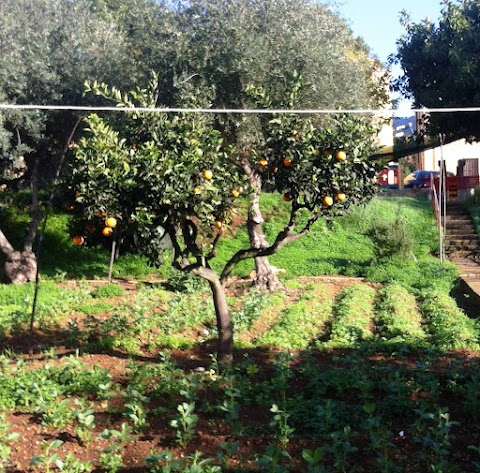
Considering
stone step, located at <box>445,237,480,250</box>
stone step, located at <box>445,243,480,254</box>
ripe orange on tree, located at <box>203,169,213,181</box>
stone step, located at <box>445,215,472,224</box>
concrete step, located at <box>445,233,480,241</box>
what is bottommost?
stone step, located at <box>445,243,480,254</box>

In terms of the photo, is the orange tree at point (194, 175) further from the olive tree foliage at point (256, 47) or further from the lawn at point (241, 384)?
the olive tree foliage at point (256, 47)

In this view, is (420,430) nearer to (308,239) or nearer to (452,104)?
(308,239)

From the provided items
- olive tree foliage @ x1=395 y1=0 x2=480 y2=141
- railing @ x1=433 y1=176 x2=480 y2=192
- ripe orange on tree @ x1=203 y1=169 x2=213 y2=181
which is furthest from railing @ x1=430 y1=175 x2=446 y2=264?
ripe orange on tree @ x1=203 y1=169 x2=213 y2=181

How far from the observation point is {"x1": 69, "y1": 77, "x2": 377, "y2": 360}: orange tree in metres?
6.61

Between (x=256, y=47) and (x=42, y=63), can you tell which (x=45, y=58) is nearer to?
(x=42, y=63)

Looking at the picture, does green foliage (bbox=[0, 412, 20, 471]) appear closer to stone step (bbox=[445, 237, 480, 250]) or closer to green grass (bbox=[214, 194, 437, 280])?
green grass (bbox=[214, 194, 437, 280])

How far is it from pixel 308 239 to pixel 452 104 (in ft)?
21.5

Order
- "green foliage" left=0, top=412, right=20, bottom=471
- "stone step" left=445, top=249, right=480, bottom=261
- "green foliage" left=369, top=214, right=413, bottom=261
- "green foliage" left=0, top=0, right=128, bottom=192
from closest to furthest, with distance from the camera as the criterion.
Result: "green foliage" left=0, top=412, right=20, bottom=471
"green foliage" left=0, top=0, right=128, bottom=192
"green foliage" left=369, top=214, right=413, bottom=261
"stone step" left=445, top=249, right=480, bottom=261

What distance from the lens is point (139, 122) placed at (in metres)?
7.24

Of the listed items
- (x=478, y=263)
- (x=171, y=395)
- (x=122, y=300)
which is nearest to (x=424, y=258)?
(x=478, y=263)

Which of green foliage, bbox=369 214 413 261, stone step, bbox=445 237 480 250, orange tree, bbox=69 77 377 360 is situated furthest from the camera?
stone step, bbox=445 237 480 250

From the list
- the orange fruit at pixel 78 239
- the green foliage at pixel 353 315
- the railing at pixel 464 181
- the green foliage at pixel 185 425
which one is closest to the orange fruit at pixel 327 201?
the green foliage at pixel 353 315

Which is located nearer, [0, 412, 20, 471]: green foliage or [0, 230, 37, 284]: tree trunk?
[0, 412, 20, 471]: green foliage

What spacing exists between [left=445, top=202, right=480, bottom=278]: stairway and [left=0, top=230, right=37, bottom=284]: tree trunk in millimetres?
9175
